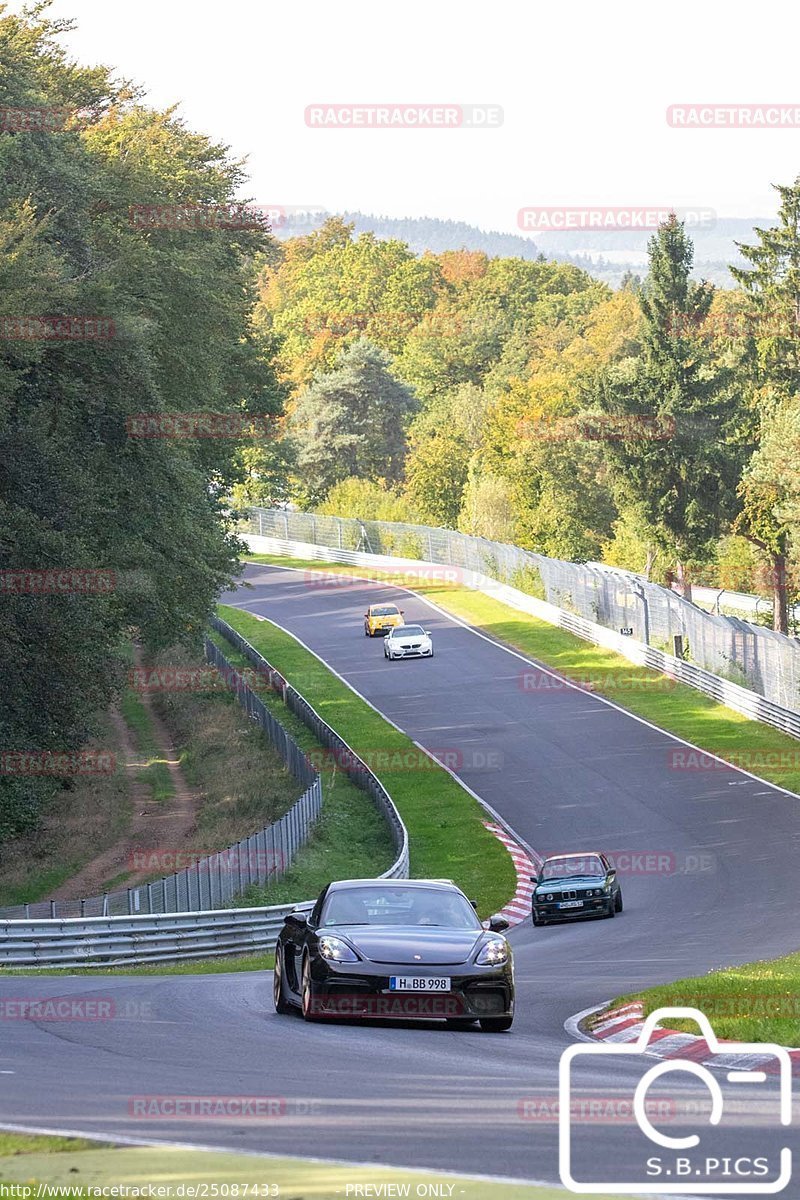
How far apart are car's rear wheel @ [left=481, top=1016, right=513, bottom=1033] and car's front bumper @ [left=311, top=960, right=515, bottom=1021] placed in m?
0.05

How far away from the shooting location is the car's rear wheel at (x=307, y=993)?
45.0 feet

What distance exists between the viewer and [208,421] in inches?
1702

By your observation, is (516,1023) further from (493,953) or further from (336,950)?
(336,950)

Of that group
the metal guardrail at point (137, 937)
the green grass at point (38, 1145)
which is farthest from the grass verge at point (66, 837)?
the green grass at point (38, 1145)

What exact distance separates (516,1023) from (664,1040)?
2163 mm

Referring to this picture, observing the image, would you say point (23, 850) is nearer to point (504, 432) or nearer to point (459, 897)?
point (459, 897)

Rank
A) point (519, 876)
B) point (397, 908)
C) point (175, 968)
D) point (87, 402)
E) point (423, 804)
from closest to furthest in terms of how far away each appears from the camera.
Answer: point (397, 908) < point (175, 968) < point (87, 402) < point (519, 876) < point (423, 804)

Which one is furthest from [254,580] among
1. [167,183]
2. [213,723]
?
[167,183]

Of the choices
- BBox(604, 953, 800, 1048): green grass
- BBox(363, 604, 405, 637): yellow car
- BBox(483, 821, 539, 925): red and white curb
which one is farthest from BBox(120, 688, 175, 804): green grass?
BBox(604, 953, 800, 1048): green grass

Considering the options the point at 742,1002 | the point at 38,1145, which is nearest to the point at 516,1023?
the point at 742,1002

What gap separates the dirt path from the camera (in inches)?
1423

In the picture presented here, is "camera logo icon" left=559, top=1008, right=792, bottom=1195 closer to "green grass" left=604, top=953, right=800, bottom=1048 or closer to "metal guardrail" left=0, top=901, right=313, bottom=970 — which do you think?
"green grass" left=604, top=953, right=800, bottom=1048

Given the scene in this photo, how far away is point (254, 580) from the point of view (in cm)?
9131

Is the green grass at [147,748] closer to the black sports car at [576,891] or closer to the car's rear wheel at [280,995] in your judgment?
the black sports car at [576,891]
